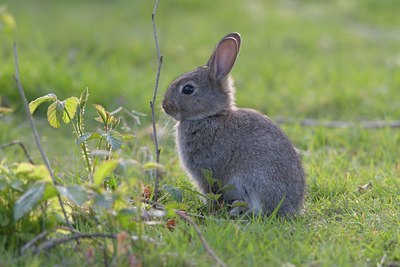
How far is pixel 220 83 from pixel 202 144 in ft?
1.72

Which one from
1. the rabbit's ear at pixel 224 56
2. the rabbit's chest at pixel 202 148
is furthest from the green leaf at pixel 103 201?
the rabbit's ear at pixel 224 56

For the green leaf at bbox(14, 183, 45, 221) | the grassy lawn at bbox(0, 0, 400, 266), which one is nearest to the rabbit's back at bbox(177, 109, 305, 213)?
the grassy lawn at bbox(0, 0, 400, 266)

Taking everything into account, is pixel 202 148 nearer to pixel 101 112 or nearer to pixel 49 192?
pixel 101 112

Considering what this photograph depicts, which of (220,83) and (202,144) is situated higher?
(220,83)

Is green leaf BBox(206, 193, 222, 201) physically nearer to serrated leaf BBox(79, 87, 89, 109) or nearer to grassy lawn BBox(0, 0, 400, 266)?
grassy lawn BBox(0, 0, 400, 266)

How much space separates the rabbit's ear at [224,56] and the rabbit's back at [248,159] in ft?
1.09

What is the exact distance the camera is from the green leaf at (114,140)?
12.6 feet

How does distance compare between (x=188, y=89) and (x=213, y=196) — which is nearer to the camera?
(x=213, y=196)

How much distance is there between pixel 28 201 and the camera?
A: 3.19m

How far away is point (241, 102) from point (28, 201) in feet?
14.7

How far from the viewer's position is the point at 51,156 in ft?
18.4

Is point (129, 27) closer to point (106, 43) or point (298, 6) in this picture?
point (106, 43)

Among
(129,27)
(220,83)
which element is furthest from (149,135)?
(129,27)

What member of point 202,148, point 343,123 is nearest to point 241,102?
point 343,123
